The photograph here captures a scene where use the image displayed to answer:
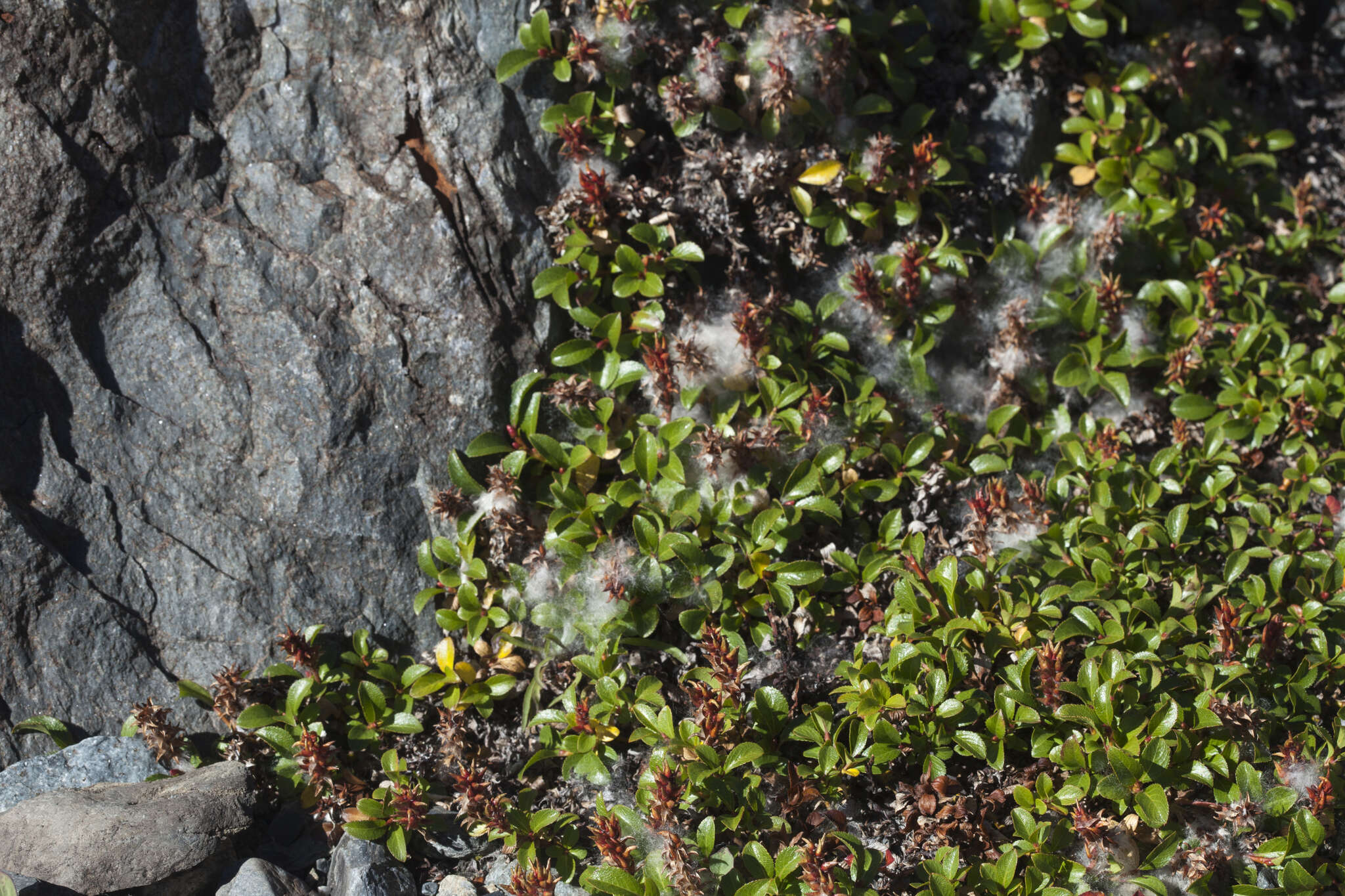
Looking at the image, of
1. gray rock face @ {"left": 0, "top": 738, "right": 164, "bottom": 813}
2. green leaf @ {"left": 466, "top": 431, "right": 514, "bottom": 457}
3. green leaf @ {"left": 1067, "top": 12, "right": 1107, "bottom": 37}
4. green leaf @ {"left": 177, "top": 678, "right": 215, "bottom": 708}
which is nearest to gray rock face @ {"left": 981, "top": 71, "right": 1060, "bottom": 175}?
green leaf @ {"left": 1067, "top": 12, "right": 1107, "bottom": 37}

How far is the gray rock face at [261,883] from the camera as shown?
3.36 m

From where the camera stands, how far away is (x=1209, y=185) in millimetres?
5207

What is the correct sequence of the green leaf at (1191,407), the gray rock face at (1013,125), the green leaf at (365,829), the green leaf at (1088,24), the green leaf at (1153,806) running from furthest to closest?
the gray rock face at (1013,125) → the green leaf at (1088,24) → the green leaf at (1191,407) → the green leaf at (365,829) → the green leaf at (1153,806)

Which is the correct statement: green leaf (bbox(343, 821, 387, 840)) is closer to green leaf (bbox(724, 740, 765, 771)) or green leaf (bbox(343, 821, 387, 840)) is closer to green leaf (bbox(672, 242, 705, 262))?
green leaf (bbox(724, 740, 765, 771))

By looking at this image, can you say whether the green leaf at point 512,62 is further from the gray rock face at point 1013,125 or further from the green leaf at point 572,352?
the gray rock face at point 1013,125

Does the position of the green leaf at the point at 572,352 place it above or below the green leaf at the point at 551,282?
below

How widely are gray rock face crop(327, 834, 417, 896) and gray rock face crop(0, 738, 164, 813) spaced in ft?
2.77

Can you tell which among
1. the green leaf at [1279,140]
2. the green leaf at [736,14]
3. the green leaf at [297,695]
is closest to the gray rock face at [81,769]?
the green leaf at [297,695]

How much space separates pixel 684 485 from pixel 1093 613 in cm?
166

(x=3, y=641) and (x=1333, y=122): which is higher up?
(x=1333, y=122)

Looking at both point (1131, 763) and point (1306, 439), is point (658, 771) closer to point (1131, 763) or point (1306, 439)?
point (1131, 763)

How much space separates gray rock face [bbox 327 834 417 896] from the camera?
3463mm

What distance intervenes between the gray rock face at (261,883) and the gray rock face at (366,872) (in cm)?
14

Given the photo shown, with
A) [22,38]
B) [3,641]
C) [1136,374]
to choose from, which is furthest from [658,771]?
[22,38]
